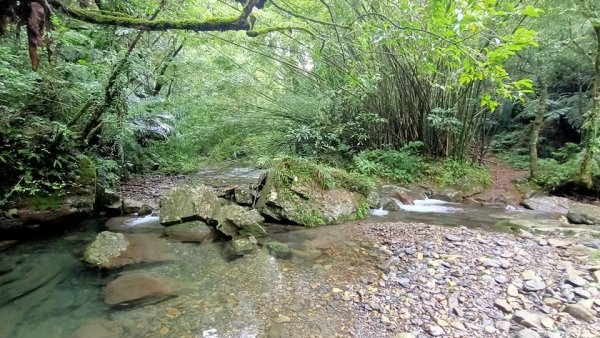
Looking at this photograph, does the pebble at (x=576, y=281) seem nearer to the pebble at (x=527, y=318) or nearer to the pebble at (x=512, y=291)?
the pebble at (x=512, y=291)

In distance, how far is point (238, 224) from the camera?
5449mm

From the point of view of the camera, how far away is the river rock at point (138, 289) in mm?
3678

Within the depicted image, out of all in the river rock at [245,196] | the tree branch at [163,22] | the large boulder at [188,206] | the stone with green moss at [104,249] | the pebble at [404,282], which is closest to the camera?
the tree branch at [163,22]

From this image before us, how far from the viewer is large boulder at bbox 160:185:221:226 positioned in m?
5.92

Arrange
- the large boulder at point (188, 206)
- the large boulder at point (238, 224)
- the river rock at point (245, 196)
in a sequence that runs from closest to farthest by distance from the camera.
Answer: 1. the large boulder at point (238, 224)
2. the large boulder at point (188, 206)
3. the river rock at point (245, 196)

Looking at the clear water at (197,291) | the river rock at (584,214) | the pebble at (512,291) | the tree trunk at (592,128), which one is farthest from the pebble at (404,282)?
the tree trunk at (592,128)

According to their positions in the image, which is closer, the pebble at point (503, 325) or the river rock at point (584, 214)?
the pebble at point (503, 325)

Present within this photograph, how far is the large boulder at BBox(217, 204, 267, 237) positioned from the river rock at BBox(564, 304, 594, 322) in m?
3.81

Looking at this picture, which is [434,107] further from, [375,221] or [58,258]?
[58,258]

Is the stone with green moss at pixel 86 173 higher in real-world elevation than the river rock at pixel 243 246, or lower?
higher

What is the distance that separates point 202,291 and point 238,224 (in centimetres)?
168

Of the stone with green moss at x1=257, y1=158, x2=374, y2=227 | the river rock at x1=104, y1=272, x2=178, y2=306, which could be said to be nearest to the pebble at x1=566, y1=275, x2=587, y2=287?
the stone with green moss at x1=257, y1=158, x2=374, y2=227

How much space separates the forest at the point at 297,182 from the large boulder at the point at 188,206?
0.03 meters

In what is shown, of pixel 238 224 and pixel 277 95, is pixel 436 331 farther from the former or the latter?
pixel 277 95
